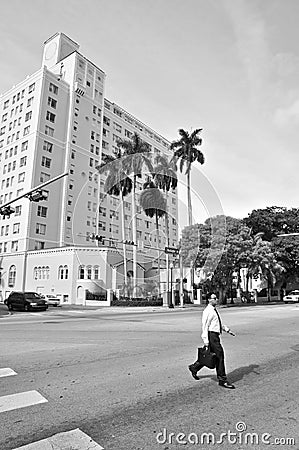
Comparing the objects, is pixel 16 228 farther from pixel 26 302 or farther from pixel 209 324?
pixel 209 324

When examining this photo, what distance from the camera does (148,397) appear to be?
5559 mm

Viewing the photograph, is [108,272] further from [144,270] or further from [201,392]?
[201,392]

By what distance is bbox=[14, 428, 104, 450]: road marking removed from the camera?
12.7ft

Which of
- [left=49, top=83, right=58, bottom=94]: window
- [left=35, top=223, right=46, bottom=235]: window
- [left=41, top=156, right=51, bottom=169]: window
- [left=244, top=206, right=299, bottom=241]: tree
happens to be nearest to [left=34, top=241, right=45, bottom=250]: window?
[left=35, top=223, right=46, bottom=235]: window

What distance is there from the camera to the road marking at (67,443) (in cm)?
386

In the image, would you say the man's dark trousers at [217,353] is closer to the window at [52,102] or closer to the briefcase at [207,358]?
the briefcase at [207,358]

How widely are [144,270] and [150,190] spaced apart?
11.3 meters

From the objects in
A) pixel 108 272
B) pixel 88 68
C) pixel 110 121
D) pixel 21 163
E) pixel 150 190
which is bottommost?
pixel 108 272

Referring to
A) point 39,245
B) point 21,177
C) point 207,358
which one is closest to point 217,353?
point 207,358

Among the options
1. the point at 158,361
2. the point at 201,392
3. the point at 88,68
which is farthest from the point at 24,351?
the point at 88,68

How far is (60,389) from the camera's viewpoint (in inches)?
232

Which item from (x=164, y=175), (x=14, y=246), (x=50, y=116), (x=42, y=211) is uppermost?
(x=50, y=116)

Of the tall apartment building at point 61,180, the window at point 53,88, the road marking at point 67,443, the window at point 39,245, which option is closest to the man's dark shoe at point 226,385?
the road marking at point 67,443

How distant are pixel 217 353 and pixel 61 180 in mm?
58823
